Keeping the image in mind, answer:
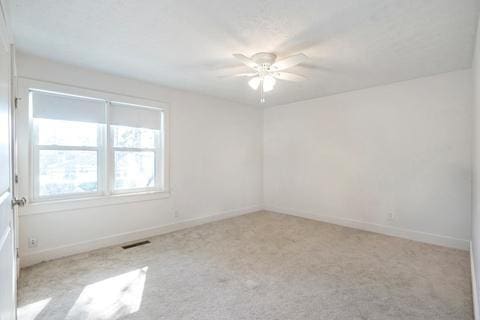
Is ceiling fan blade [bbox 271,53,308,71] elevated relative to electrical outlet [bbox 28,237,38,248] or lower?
elevated

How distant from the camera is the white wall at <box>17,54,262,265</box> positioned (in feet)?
10.0

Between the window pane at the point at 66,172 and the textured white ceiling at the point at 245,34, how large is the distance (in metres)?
1.20

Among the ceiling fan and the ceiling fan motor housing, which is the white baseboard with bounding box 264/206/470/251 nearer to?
the ceiling fan

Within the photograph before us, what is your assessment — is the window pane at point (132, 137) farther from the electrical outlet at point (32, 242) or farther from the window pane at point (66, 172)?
the electrical outlet at point (32, 242)

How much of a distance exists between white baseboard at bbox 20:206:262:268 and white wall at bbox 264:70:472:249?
2.02 meters

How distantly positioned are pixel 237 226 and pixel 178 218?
1.07 metres

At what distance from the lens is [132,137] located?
3875mm

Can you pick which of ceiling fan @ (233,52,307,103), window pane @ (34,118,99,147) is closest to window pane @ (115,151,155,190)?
window pane @ (34,118,99,147)

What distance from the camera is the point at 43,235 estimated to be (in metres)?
3.01

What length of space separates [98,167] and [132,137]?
668 millimetres

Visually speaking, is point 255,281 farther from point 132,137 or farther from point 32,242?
point 132,137

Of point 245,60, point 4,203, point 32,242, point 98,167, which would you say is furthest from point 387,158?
point 32,242

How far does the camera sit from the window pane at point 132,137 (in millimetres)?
3698

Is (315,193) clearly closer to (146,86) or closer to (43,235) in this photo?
(146,86)
